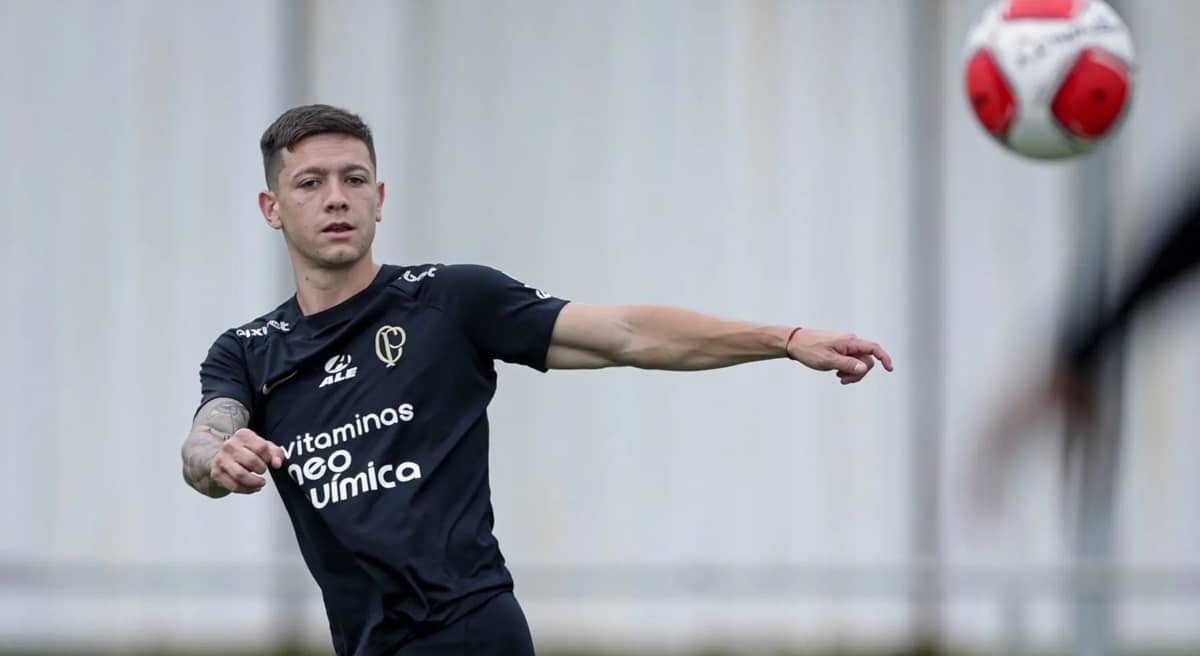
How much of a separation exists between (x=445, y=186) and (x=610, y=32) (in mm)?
1248

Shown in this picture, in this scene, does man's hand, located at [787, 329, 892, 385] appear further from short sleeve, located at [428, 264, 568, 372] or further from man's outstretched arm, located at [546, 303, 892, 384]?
short sleeve, located at [428, 264, 568, 372]

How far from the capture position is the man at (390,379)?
4.70 meters

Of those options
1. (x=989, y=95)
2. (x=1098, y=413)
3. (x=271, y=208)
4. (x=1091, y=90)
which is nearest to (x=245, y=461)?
(x=271, y=208)

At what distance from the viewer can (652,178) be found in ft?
34.5

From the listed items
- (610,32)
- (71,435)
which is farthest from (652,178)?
(71,435)

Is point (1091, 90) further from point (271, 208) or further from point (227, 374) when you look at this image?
point (227, 374)

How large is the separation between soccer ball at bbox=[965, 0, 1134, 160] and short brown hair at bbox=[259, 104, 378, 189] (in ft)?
7.11

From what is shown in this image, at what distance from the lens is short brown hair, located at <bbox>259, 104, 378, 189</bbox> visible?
500cm

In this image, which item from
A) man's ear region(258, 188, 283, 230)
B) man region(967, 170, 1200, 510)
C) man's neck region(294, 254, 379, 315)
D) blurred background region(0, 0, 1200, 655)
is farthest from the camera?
blurred background region(0, 0, 1200, 655)

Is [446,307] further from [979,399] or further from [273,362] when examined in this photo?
[979,399]

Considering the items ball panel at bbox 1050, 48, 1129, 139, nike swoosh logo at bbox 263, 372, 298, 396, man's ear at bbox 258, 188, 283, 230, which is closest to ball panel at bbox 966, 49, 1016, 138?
ball panel at bbox 1050, 48, 1129, 139

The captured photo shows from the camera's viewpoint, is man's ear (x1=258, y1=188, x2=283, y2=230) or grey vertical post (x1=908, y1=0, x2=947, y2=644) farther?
grey vertical post (x1=908, y1=0, x2=947, y2=644)

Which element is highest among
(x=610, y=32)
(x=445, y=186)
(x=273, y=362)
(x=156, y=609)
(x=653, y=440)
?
(x=610, y=32)

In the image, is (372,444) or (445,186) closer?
(372,444)
